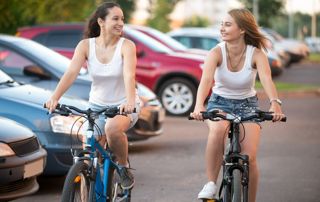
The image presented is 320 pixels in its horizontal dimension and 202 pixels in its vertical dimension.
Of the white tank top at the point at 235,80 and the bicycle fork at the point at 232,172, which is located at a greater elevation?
the white tank top at the point at 235,80

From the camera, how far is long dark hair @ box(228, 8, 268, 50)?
6309 mm

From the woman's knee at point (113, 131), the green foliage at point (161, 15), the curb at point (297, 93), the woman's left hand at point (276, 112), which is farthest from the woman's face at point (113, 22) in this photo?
the green foliage at point (161, 15)

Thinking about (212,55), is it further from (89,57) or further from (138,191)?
(138,191)

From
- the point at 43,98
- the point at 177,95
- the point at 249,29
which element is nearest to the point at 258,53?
the point at 249,29

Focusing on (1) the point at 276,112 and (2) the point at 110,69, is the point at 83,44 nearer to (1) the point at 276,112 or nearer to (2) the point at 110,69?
(2) the point at 110,69

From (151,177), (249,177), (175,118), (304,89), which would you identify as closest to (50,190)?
(151,177)

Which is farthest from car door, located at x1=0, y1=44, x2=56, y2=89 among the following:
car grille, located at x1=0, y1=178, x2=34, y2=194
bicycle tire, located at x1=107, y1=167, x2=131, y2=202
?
bicycle tire, located at x1=107, y1=167, x2=131, y2=202

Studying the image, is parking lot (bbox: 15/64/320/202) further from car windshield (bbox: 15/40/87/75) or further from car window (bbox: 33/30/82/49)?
car window (bbox: 33/30/82/49)

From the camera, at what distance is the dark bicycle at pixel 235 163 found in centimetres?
591

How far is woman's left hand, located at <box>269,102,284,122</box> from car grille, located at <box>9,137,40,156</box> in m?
2.13

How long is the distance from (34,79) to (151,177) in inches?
87.4

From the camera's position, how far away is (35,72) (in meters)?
10.7

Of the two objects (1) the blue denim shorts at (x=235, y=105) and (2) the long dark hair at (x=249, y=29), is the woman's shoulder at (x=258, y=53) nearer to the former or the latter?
(2) the long dark hair at (x=249, y=29)

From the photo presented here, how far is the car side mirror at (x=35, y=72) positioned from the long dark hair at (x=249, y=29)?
4720 mm
